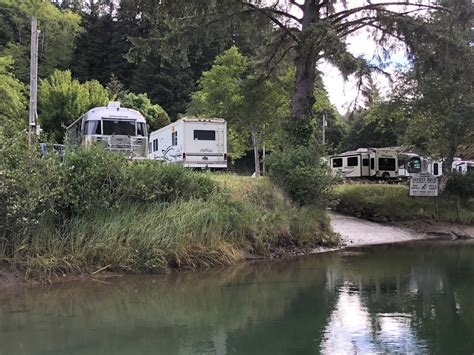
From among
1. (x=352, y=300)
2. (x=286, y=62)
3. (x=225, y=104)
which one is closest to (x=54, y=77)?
(x=225, y=104)

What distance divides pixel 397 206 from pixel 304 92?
22.8ft

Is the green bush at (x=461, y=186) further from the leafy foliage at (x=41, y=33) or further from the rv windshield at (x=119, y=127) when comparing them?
the leafy foliage at (x=41, y=33)

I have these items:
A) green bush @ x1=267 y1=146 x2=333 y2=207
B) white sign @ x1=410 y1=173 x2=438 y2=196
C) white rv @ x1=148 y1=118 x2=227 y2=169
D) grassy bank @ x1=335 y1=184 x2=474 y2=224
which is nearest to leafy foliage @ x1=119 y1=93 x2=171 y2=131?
white rv @ x1=148 y1=118 x2=227 y2=169

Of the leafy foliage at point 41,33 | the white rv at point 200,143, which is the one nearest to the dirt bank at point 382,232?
the white rv at point 200,143

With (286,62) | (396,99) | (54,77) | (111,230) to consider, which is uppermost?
(54,77)

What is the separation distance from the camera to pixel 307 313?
9.36m

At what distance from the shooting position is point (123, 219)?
13.1m

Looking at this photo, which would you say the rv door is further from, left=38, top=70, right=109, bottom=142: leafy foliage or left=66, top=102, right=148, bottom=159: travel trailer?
left=38, top=70, right=109, bottom=142: leafy foliage

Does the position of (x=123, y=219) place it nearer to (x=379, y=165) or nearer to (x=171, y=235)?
(x=171, y=235)

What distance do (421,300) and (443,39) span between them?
1142cm

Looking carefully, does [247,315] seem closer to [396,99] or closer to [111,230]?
[111,230]

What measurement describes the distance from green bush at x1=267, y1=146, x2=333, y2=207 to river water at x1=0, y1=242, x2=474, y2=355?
439cm

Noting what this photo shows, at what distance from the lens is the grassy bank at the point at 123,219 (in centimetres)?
1178

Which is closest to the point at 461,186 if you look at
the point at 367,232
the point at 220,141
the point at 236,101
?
the point at 367,232
